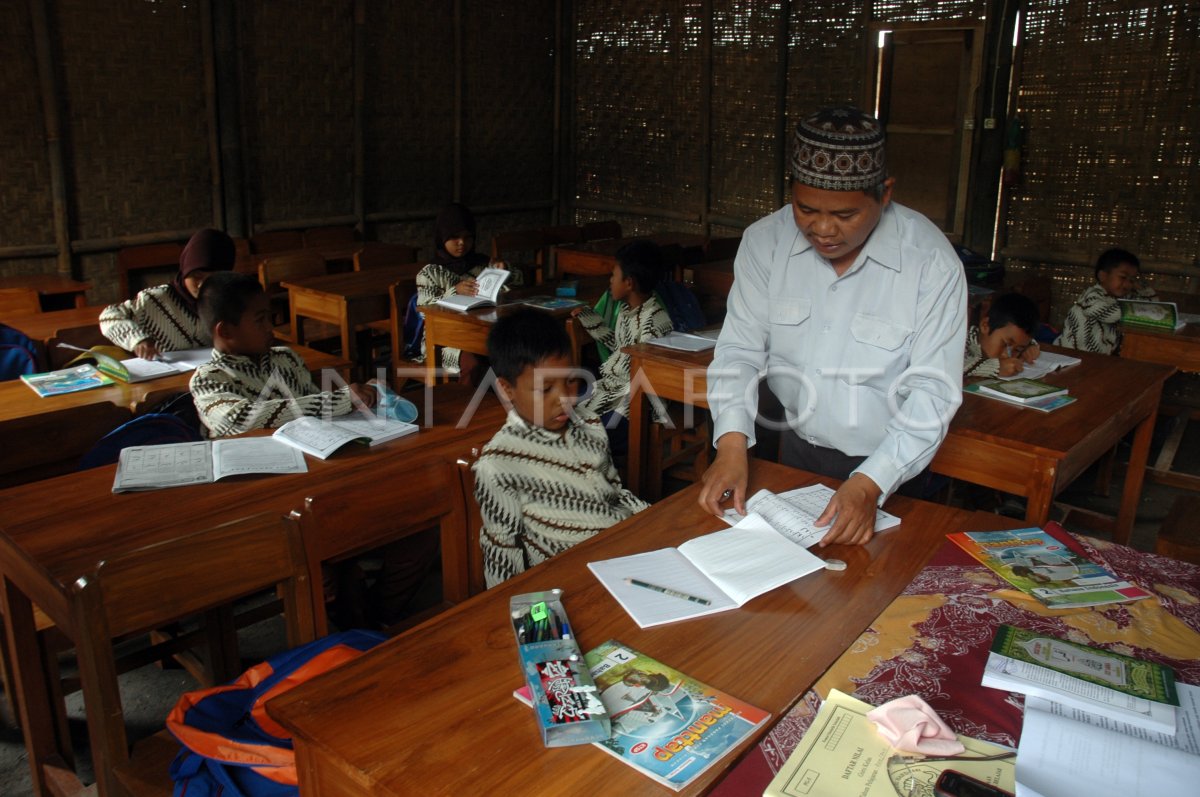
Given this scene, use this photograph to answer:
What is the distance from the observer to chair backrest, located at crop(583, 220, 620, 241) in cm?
704

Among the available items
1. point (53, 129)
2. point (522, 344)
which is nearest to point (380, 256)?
point (53, 129)

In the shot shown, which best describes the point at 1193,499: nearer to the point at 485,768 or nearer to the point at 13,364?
the point at 485,768

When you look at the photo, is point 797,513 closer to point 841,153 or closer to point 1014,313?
point 841,153

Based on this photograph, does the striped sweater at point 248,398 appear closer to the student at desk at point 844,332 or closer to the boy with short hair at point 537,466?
the boy with short hair at point 537,466

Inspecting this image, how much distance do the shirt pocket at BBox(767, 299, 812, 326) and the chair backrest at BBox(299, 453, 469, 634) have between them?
79cm

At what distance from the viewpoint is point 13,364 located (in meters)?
3.19

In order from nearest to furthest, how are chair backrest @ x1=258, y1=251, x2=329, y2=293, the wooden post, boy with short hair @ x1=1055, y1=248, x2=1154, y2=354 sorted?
boy with short hair @ x1=1055, y1=248, x2=1154, y2=354 < chair backrest @ x1=258, y1=251, x2=329, y2=293 < the wooden post

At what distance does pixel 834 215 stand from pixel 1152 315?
10.1ft

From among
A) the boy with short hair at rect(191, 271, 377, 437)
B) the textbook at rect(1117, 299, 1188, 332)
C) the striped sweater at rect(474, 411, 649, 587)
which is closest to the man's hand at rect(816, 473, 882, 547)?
the striped sweater at rect(474, 411, 649, 587)

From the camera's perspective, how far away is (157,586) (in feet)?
4.95

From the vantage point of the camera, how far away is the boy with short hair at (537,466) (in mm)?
2037

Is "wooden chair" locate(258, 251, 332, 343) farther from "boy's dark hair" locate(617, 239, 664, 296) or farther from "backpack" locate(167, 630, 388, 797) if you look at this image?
"backpack" locate(167, 630, 388, 797)

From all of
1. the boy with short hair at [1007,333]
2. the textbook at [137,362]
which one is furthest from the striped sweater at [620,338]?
the textbook at [137,362]

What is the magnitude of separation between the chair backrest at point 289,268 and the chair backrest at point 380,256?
219 millimetres
